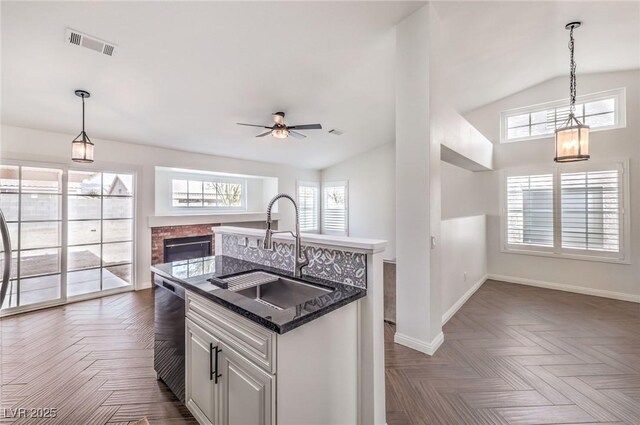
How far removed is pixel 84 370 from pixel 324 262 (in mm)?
2390

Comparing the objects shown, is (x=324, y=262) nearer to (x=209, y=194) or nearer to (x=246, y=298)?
(x=246, y=298)

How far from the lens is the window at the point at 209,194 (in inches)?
213

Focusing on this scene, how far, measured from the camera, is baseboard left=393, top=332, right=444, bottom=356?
2.58 metres

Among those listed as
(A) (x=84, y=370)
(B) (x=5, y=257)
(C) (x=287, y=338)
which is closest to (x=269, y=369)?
(C) (x=287, y=338)

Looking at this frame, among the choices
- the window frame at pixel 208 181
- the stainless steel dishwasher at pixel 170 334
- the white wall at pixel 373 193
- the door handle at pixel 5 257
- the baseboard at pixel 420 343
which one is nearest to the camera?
the door handle at pixel 5 257

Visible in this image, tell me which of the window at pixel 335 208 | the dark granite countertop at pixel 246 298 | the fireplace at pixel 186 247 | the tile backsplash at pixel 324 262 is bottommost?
the fireplace at pixel 186 247

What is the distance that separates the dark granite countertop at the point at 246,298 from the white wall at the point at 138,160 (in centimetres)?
294

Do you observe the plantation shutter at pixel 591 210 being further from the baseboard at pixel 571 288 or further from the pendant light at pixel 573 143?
the pendant light at pixel 573 143

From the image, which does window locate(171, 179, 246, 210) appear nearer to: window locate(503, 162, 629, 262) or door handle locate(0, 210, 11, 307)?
door handle locate(0, 210, 11, 307)

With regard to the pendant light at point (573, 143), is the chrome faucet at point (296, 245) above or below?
below

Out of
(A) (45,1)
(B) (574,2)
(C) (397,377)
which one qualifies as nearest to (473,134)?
(B) (574,2)

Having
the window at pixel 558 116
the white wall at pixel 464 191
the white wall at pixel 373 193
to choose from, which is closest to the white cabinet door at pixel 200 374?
the white wall at pixel 464 191

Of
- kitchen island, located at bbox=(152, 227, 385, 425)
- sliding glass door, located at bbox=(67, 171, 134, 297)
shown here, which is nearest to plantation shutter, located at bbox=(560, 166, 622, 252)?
kitchen island, located at bbox=(152, 227, 385, 425)

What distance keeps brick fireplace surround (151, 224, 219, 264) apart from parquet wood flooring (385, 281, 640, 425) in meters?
3.94
